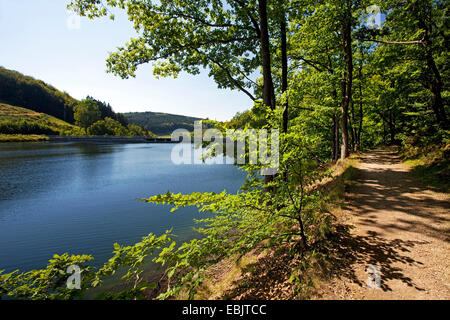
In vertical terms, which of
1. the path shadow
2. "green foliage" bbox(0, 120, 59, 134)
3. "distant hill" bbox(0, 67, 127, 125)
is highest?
"distant hill" bbox(0, 67, 127, 125)

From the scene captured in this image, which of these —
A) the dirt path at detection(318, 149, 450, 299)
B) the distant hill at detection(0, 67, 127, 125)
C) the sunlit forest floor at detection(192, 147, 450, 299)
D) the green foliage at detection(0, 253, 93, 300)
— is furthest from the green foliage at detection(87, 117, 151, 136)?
the dirt path at detection(318, 149, 450, 299)

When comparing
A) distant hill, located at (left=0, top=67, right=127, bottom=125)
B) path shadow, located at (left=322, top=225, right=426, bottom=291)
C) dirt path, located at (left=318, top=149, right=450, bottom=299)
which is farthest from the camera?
distant hill, located at (left=0, top=67, right=127, bottom=125)

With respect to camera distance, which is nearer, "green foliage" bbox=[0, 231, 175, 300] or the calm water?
"green foliage" bbox=[0, 231, 175, 300]

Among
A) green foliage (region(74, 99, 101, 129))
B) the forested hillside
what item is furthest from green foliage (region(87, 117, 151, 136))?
the forested hillside

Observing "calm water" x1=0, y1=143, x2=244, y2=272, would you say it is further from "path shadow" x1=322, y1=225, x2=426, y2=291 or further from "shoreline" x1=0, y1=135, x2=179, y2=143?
"shoreline" x1=0, y1=135, x2=179, y2=143

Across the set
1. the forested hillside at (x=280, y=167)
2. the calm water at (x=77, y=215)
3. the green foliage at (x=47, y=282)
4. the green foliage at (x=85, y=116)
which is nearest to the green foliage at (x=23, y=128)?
the green foliage at (x=85, y=116)

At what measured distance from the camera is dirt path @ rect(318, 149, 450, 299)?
3059 millimetres

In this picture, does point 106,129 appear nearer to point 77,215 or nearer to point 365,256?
point 77,215

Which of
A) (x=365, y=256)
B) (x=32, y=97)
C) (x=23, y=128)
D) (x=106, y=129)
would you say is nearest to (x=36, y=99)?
(x=32, y=97)

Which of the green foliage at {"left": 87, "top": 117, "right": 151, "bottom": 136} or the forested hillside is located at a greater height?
the green foliage at {"left": 87, "top": 117, "right": 151, "bottom": 136}

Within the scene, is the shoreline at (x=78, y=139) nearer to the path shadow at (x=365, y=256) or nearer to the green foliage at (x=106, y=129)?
the green foliage at (x=106, y=129)

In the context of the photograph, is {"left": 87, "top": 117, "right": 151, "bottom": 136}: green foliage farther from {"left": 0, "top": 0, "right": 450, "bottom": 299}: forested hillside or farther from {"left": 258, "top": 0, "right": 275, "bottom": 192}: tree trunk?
{"left": 258, "top": 0, "right": 275, "bottom": 192}: tree trunk

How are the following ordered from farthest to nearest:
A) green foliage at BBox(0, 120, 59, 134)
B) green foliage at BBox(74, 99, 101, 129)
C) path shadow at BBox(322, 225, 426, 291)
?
1. green foliage at BBox(74, 99, 101, 129)
2. green foliage at BBox(0, 120, 59, 134)
3. path shadow at BBox(322, 225, 426, 291)

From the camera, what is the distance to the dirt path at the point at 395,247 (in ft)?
10.0
